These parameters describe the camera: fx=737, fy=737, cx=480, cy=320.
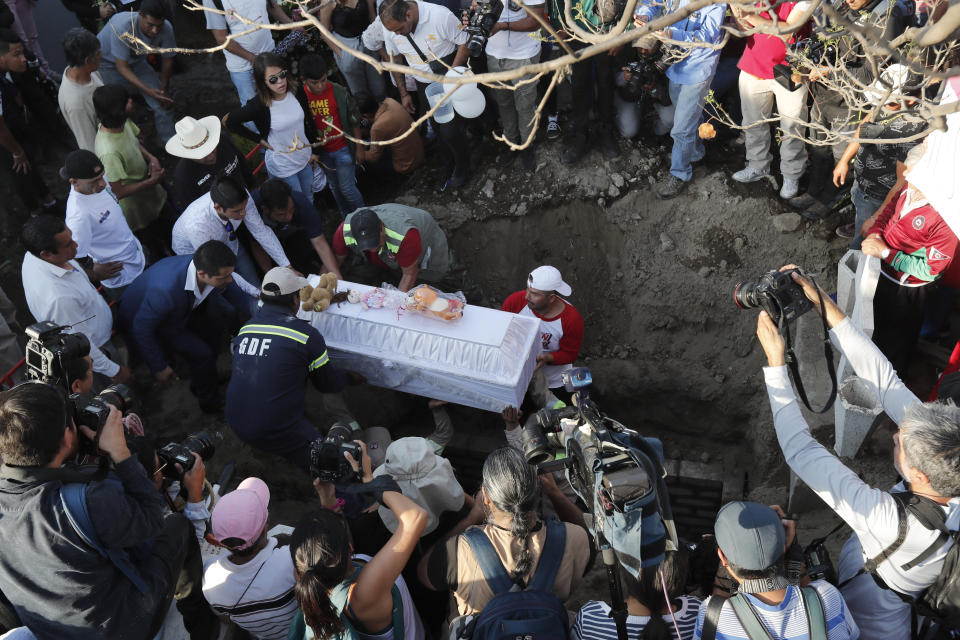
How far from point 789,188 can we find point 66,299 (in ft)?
15.8

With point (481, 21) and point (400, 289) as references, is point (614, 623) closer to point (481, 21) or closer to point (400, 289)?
point (400, 289)

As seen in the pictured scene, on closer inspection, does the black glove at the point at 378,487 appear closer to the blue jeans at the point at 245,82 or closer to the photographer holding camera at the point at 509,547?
the photographer holding camera at the point at 509,547

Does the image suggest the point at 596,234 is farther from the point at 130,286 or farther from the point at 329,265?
the point at 130,286

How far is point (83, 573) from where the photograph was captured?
97.0 inches

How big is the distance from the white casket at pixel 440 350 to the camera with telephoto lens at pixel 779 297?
1.61 metres

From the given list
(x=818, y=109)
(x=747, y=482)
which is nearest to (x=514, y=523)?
(x=747, y=482)

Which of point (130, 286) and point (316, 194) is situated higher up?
point (130, 286)

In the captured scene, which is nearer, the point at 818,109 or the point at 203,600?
the point at 203,600

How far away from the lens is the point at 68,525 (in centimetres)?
242

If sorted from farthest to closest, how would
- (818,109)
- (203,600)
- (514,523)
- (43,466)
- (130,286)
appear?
(818,109) < (130,286) < (203,600) < (514,523) < (43,466)

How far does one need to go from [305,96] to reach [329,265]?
1356 mm

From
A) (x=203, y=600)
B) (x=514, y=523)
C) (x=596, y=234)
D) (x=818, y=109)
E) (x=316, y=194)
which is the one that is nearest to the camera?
(x=514, y=523)

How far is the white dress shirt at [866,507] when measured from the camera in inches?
93.2

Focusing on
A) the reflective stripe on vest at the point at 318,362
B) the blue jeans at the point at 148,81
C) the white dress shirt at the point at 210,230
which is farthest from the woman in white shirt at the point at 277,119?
the reflective stripe on vest at the point at 318,362
